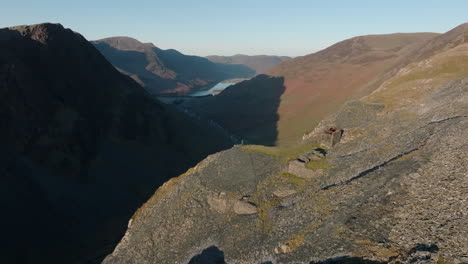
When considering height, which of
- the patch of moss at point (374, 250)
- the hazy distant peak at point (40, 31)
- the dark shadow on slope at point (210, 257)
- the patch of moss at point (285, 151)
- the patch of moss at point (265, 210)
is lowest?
the dark shadow on slope at point (210, 257)

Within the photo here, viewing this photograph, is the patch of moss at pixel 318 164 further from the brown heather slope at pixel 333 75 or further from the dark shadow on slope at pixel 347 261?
the brown heather slope at pixel 333 75

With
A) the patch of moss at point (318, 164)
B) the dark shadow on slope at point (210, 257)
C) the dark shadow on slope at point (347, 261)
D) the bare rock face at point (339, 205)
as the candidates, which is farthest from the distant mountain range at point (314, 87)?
the dark shadow on slope at point (347, 261)

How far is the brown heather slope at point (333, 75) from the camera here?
9975cm

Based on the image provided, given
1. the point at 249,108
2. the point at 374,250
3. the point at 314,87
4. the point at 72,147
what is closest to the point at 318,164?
the point at 374,250

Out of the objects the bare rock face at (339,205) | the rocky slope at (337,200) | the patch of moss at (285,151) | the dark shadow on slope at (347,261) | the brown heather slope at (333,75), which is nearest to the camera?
the dark shadow on slope at (347,261)

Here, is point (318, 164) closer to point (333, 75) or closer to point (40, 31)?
point (40, 31)

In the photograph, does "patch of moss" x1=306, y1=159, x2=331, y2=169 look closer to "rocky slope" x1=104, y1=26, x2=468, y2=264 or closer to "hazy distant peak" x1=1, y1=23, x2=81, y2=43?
"rocky slope" x1=104, y1=26, x2=468, y2=264

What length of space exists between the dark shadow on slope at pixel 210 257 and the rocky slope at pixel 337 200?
10cm

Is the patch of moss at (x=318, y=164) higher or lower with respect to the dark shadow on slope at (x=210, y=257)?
higher

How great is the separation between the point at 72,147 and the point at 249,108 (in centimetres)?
8424

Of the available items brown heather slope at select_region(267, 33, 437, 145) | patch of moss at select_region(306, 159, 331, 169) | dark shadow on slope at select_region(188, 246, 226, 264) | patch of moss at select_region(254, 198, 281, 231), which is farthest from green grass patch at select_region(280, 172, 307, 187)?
brown heather slope at select_region(267, 33, 437, 145)

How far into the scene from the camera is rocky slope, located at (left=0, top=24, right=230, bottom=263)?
49.2m

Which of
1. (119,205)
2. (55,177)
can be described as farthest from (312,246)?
(55,177)

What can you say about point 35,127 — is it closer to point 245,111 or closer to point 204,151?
point 204,151
